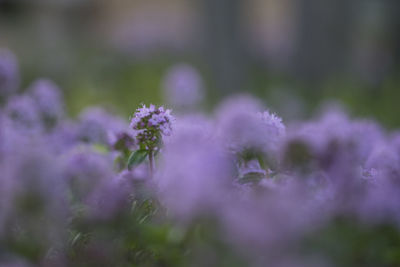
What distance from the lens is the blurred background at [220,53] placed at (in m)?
7.79

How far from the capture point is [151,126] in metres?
1.66

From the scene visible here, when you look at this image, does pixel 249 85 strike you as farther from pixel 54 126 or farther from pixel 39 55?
pixel 54 126

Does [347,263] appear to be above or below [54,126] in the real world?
below

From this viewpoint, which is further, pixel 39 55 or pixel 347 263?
pixel 39 55

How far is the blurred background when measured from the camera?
7785mm

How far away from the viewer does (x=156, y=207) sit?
1.64 meters

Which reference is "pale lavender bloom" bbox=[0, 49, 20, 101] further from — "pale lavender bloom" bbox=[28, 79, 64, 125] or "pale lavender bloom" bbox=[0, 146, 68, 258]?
"pale lavender bloom" bbox=[0, 146, 68, 258]

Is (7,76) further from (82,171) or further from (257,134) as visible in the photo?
(257,134)

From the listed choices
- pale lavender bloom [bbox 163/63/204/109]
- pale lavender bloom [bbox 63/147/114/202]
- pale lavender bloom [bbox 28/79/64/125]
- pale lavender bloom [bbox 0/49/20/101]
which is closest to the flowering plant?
pale lavender bloom [bbox 63/147/114/202]

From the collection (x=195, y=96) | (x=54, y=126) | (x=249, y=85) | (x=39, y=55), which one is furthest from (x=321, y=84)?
(x=54, y=126)

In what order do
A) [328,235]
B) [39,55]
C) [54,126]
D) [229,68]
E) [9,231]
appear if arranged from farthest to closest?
[39,55] → [229,68] → [54,126] → [9,231] → [328,235]

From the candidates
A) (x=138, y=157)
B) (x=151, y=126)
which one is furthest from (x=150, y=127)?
(x=138, y=157)

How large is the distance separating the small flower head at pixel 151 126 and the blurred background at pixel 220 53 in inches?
165

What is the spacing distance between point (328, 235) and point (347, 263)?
0.07m
